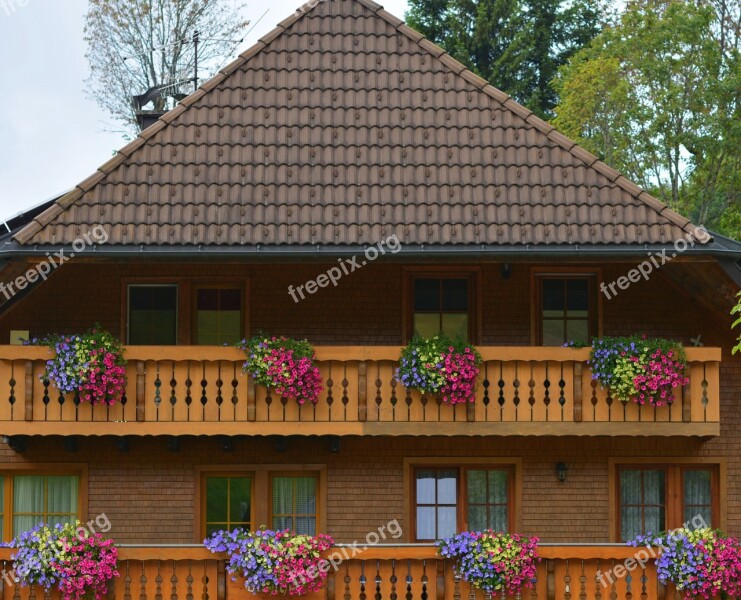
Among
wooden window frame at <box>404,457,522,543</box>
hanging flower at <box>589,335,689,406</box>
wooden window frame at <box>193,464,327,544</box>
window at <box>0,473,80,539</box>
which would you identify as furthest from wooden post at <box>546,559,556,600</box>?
window at <box>0,473,80,539</box>

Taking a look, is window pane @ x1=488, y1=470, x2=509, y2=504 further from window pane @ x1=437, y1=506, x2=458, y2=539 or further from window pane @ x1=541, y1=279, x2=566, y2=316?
window pane @ x1=541, y1=279, x2=566, y2=316

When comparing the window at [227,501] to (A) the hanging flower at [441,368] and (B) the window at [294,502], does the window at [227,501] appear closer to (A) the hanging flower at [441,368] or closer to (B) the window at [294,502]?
(B) the window at [294,502]

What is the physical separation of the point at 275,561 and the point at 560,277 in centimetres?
574

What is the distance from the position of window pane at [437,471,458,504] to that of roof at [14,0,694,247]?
141 inches

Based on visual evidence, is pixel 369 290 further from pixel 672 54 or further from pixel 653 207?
pixel 672 54

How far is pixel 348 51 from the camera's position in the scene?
2067cm

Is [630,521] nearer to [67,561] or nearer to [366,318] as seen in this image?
[366,318]

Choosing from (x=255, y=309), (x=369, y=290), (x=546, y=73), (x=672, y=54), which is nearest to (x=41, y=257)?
(x=255, y=309)

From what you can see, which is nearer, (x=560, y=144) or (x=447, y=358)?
(x=447, y=358)

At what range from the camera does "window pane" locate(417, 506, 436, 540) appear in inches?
794

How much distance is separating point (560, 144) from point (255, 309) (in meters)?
4.64

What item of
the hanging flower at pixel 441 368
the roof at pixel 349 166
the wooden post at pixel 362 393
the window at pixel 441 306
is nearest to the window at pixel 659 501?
the window at pixel 441 306

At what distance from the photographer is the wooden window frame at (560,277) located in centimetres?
2027

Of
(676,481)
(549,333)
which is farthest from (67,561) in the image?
(676,481)
